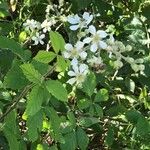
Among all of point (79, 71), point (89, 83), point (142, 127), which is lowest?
point (142, 127)

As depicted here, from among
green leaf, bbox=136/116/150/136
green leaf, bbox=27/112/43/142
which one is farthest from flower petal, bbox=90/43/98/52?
green leaf, bbox=136/116/150/136

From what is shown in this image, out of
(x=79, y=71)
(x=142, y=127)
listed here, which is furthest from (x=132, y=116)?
(x=79, y=71)

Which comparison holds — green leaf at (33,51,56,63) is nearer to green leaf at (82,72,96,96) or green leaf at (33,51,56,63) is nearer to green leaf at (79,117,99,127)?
green leaf at (82,72,96,96)

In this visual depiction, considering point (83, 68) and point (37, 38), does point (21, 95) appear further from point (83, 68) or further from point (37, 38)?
point (37, 38)

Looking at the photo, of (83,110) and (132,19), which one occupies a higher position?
(132,19)

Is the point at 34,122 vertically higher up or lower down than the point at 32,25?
lower down

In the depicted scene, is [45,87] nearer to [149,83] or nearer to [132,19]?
[149,83]

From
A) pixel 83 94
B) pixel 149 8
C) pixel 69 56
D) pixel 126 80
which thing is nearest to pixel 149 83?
pixel 126 80

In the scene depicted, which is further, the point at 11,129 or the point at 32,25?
the point at 32,25
